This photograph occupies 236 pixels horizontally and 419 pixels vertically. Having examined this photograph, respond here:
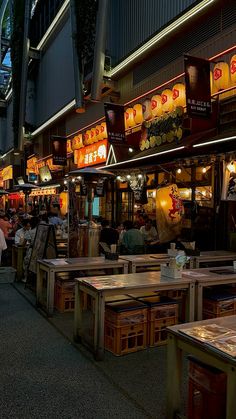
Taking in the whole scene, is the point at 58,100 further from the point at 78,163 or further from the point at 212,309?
the point at 212,309

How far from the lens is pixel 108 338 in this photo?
5250 mm

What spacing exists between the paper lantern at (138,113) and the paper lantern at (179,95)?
2.15 meters

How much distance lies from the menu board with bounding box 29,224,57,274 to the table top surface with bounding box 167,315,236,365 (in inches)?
210

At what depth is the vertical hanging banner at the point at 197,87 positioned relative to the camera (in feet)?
30.2

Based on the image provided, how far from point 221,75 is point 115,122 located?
5.13 meters

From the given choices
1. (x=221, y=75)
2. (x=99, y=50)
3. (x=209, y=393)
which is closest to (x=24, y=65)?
(x=99, y=50)

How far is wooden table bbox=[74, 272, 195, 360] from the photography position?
15.9ft

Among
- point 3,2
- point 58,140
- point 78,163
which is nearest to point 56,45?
point 58,140

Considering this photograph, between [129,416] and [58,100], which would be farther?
[58,100]

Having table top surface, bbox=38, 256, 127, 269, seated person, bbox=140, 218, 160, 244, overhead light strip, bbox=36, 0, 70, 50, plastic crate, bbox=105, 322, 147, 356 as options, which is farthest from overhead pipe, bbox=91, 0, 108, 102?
plastic crate, bbox=105, 322, 147, 356

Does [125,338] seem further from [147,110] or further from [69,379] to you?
[147,110]

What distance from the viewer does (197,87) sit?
9367 millimetres

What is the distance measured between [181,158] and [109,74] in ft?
24.8

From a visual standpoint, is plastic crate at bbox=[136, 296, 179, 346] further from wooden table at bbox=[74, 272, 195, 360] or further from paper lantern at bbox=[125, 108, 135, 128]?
paper lantern at bbox=[125, 108, 135, 128]
